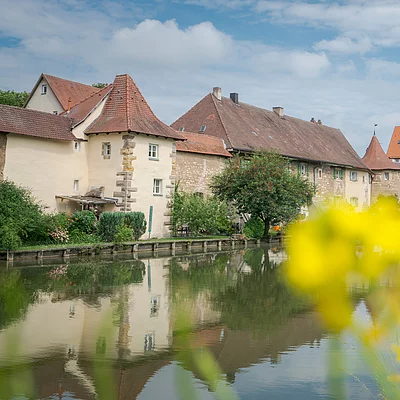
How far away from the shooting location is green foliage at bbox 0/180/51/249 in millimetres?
21484

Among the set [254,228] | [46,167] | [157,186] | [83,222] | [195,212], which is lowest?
[83,222]

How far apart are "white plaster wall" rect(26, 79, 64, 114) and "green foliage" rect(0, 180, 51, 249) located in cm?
1367

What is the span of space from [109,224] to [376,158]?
38.4 meters

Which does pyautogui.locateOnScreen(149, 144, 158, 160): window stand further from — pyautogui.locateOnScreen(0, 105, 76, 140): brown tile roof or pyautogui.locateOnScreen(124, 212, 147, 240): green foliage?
pyautogui.locateOnScreen(0, 105, 76, 140): brown tile roof

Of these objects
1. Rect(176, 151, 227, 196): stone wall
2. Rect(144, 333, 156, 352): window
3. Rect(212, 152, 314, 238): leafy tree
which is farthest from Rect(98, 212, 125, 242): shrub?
Rect(144, 333, 156, 352): window

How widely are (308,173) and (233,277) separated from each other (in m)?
27.4

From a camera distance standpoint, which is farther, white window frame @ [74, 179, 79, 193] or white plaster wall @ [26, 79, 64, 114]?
white plaster wall @ [26, 79, 64, 114]

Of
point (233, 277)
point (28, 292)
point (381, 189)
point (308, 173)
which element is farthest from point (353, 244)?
point (381, 189)

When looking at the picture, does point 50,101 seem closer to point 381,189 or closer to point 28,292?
point 28,292

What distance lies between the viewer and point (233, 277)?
19734 mm

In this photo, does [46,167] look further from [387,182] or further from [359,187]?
[387,182]

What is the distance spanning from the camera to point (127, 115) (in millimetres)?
30078

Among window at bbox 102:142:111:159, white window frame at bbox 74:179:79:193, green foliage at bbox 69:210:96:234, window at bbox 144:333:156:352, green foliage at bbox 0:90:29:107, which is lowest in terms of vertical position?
window at bbox 144:333:156:352

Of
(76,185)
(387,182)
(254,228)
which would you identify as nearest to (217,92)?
(254,228)
